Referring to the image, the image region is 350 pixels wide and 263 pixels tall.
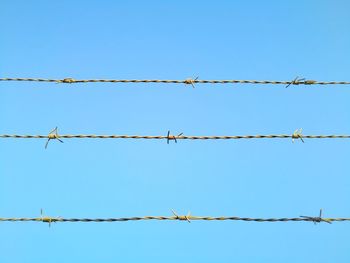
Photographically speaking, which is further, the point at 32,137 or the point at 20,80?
the point at 20,80

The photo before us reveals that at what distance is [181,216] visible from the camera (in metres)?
2.97

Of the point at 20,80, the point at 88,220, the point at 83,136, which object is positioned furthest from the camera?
the point at 20,80

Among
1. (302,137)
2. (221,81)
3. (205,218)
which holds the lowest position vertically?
(205,218)

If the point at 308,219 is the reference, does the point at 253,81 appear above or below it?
above

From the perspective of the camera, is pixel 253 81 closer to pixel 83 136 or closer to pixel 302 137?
pixel 302 137

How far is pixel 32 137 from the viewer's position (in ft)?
10.2

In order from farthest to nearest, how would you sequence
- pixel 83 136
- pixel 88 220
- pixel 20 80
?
pixel 20 80 → pixel 83 136 → pixel 88 220

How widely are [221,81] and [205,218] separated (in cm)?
110

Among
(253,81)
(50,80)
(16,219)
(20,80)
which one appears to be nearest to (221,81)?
(253,81)

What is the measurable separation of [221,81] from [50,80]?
1.32m

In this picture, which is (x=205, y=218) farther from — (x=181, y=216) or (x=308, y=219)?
(x=308, y=219)

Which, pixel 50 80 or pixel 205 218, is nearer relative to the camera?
pixel 205 218

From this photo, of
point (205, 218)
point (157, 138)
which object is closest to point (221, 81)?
point (157, 138)

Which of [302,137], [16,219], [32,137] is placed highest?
[302,137]
